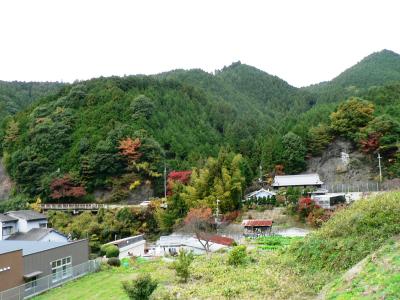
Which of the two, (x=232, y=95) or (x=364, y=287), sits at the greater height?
(x=232, y=95)

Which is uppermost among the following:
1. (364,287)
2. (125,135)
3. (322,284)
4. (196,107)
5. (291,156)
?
(196,107)

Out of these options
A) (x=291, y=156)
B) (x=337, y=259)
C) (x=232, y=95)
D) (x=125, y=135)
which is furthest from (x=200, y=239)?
(x=232, y=95)

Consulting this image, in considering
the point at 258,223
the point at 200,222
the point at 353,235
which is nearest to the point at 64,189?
the point at 200,222

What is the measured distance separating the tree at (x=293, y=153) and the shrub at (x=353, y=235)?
2973cm

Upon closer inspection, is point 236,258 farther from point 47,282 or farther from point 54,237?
point 54,237

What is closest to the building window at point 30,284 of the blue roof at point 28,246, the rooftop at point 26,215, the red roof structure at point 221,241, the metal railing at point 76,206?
the blue roof at point 28,246

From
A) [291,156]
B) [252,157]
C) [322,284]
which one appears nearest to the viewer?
[322,284]

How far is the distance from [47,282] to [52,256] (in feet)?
4.14

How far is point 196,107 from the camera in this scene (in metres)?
65.6

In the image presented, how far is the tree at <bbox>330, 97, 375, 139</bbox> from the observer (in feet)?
142

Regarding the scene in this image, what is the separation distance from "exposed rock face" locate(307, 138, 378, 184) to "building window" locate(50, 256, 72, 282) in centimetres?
3190

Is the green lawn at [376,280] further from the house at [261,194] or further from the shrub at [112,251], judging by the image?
the house at [261,194]

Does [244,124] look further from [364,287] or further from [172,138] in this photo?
[364,287]

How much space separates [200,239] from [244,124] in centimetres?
3762
